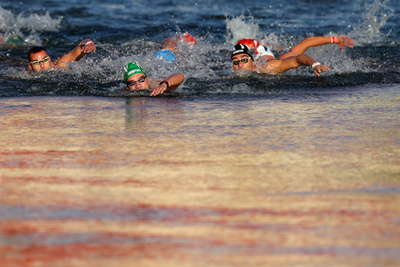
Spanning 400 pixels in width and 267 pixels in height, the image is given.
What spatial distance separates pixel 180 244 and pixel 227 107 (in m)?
4.17

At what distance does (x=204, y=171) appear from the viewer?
180 inches

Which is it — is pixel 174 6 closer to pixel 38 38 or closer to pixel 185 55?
pixel 38 38

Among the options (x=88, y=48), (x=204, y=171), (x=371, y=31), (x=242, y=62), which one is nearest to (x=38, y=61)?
(x=88, y=48)

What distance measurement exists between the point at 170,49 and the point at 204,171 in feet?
25.5

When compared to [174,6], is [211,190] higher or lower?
lower

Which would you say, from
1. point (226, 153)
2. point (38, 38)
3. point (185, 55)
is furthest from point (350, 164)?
point (38, 38)

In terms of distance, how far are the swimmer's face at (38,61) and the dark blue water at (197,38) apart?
182 mm

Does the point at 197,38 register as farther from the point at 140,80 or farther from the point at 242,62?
the point at 140,80

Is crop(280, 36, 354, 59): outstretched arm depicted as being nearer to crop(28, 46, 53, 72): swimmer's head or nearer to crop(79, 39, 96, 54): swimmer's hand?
crop(79, 39, 96, 54): swimmer's hand

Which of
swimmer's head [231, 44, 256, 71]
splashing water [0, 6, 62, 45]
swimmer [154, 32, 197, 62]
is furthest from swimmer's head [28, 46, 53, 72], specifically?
splashing water [0, 6, 62, 45]

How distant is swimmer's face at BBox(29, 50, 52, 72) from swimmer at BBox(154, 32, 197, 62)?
6.47 ft

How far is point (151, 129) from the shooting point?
606 cm

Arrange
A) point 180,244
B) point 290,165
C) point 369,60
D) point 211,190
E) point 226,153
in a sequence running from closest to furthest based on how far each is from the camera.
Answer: point 180,244, point 211,190, point 290,165, point 226,153, point 369,60

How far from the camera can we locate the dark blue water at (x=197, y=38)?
31.1 ft
